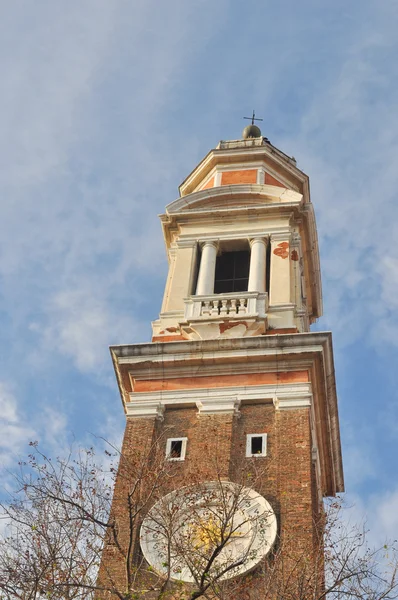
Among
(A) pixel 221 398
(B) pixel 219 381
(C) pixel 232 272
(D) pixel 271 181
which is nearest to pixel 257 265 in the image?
(C) pixel 232 272

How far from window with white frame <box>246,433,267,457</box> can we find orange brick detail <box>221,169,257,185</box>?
1397cm

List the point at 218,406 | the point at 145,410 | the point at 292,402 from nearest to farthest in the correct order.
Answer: the point at 292,402, the point at 218,406, the point at 145,410

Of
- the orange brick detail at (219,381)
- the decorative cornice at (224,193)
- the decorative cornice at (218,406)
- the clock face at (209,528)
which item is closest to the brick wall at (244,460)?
the decorative cornice at (218,406)

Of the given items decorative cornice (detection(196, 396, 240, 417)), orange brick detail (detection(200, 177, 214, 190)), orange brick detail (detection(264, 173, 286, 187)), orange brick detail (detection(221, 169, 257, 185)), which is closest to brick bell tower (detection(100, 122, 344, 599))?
decorative cornice (detection(196, 396, 240, 417))

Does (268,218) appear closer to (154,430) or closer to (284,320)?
(284,320)

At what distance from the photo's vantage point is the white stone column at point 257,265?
3159 cm

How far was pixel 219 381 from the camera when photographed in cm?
2789

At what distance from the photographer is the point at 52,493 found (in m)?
19.3

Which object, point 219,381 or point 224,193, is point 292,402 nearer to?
point 219,381

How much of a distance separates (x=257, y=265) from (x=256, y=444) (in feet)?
26.7

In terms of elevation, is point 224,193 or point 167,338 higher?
point 224,193

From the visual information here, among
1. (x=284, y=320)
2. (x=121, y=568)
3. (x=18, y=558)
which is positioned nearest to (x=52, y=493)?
(x=18, y=558)

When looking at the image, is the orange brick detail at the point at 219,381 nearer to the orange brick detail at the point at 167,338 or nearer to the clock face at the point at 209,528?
the orange brick detail at the point at 167,338

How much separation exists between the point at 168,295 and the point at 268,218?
16.0ft
